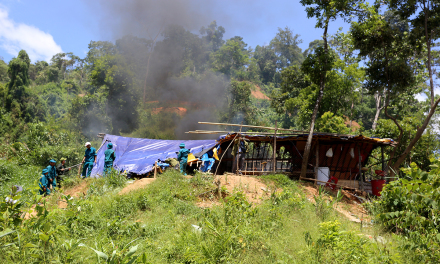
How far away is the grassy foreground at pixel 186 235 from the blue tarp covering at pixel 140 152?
186 inches

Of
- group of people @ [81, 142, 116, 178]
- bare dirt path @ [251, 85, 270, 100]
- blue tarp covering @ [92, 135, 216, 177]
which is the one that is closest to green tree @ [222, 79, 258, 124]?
blue tarp covering @ [92, 135, 216, 177]

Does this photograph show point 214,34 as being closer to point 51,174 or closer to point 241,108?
point 241,108

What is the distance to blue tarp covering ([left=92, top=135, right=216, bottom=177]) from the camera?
10727 millimetres

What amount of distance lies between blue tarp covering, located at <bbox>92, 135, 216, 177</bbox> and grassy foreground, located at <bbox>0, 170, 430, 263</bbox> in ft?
15.5

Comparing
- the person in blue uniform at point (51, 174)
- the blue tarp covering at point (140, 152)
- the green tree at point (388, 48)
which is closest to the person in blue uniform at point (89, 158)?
the blue tarp covering at point (140, 152)

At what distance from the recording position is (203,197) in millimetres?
7191

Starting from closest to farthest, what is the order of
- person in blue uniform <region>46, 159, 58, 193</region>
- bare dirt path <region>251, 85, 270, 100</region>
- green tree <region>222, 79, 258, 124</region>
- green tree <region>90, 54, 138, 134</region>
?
person in blue uniform <region>46, 159, 58, 193</region>
green tree <region>90, 54, 138, 134</region>
green tree <region>222, 79, 258, 124</region>
bare dirt path <region>251, 85, 270, 100</region>

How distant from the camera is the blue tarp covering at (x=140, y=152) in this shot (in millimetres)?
10727

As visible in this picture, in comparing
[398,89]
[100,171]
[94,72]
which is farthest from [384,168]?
[94,72]

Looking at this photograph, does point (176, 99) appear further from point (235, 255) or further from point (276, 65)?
point (276, 65)

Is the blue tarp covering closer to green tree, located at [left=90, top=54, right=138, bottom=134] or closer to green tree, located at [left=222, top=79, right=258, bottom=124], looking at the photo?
green tree, located at [left=90, top=54, right=138, bottom=134]

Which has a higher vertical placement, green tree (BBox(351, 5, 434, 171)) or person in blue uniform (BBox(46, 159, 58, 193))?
green tree (BBox(351, 5, 434, 171))

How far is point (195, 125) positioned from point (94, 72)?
10.7 metres

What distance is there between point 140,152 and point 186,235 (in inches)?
331
